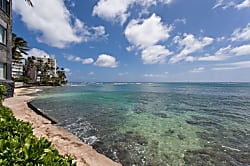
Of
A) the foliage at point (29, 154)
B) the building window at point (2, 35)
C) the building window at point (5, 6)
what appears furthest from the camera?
the building window at point (2, 35)

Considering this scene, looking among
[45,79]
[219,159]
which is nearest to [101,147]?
[219,159]

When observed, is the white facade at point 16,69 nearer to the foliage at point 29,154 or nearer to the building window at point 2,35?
the building window at point 2,35

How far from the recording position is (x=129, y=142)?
21.4 feet

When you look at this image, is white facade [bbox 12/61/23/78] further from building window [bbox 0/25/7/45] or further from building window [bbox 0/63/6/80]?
building window [bbox 0/25/7/45]

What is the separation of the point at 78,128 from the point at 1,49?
10.6 meters

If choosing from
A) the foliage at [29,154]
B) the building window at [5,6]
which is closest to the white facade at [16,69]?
the building window at [5,6]

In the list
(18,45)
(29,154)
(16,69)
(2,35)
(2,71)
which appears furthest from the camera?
(16,69)

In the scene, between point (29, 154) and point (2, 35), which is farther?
point (2, 35)

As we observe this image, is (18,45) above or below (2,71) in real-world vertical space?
above

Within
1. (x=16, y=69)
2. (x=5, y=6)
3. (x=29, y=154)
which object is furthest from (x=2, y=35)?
(x=16, y=69)

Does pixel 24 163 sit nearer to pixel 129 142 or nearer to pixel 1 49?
pixel 129 142

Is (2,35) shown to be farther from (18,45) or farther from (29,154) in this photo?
(18,45)

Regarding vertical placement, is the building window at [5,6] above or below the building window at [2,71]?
above

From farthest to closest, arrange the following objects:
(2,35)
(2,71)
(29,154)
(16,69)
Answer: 1. (16,69)
2. (2,71)
3. (2,35)
4. (29,154)
